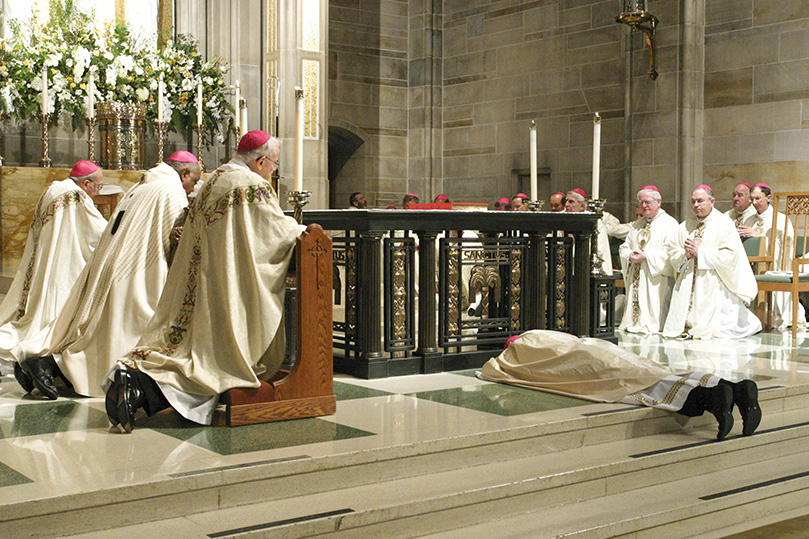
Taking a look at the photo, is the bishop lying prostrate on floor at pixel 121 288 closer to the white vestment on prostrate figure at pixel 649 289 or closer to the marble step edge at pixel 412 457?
the marble step edge at pixel 412 457

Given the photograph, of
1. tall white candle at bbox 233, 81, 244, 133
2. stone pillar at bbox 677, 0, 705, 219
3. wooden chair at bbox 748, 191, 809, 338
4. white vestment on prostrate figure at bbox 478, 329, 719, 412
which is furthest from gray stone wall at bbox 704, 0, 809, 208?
white vestment on prostrate figure at bbox 478, 329, 719, 412

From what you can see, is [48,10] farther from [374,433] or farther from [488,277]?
[374,433]

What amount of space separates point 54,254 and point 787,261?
6.87 m

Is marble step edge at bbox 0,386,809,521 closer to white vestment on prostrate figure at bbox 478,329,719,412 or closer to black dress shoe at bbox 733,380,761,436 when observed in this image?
white vestment on prostrate figure at bbox 478,329,719,412

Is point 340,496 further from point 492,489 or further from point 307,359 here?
point 307,359

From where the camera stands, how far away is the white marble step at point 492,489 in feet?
11.3

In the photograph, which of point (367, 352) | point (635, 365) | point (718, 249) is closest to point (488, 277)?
point (367, 352)

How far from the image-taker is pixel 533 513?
398 centimetres

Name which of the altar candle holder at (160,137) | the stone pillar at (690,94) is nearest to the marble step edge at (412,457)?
the altar candle holder at (160,137)

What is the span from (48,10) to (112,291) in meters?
5.58

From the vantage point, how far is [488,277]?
652 centimetres

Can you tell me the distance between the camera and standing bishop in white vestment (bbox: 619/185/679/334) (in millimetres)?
8672

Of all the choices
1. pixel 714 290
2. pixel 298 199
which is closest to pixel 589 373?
pixel 298 199

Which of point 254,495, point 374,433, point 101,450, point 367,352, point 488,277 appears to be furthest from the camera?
point 488,277
